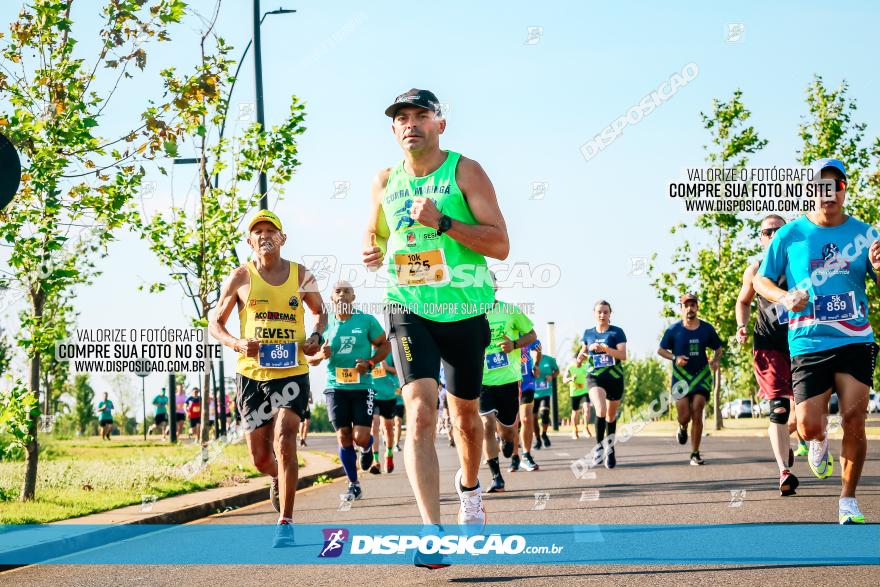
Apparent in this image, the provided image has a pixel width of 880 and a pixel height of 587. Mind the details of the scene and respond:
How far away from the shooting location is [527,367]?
15.4 m

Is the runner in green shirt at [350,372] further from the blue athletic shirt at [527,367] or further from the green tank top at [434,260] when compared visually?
the green tank top at [434,260]

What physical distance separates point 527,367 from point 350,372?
15.2 feet

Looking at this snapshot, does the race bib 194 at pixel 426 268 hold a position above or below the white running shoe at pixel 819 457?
above

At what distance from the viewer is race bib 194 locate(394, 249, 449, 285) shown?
5672 mm

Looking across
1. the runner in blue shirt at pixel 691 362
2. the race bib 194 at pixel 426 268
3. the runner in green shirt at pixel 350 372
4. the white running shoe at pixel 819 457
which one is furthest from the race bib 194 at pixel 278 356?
the runner in blue shirt at pixel 691 362

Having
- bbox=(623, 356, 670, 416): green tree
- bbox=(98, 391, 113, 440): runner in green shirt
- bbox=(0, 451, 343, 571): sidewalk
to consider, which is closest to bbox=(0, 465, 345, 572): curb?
bbox=(0, 451, 343, 571): sidewalk

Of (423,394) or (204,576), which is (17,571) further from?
(423,394)

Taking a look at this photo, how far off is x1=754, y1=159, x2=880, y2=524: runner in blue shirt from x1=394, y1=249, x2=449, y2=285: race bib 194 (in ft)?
8.56

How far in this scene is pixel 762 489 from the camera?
33.2 ft

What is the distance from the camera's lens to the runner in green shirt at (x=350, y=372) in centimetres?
1130

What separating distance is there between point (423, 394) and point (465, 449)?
0.69 m

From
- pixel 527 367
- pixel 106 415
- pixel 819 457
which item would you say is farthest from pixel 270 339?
pixel 106 415

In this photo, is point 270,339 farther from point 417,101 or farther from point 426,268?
point 417,101

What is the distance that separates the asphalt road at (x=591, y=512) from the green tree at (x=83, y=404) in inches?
1286
